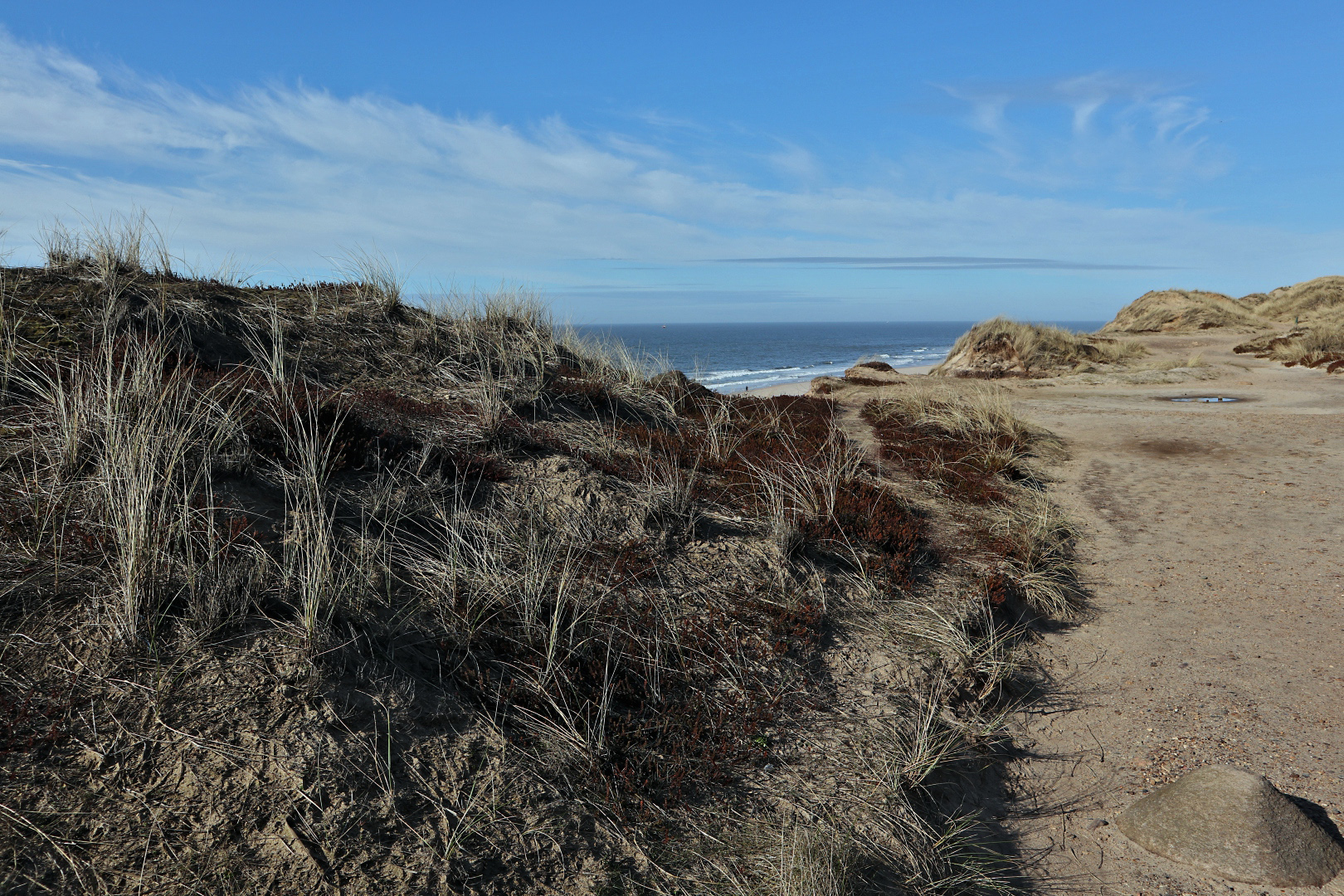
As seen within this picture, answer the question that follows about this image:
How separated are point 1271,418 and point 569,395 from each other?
12546 mm

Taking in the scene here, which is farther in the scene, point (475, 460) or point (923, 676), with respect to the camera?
point (475, 460)

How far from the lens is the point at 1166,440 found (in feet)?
35.6

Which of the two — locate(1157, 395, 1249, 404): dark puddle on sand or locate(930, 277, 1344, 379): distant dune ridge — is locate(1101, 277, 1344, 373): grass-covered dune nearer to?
locate(930, 277, 1344, 379): distant dune ridge

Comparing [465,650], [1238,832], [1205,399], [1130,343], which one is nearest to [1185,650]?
[1238,832]

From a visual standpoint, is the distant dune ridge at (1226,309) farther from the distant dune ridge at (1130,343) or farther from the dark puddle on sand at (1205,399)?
the dark puddle on sand at (1205,399)

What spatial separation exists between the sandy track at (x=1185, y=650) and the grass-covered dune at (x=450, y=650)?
1.21 feet

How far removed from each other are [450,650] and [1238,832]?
3874 millimetres

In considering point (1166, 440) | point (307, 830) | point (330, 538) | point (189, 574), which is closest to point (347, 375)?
point (330, 538)

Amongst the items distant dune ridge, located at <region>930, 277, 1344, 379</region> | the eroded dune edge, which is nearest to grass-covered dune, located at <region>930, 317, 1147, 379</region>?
distant dune ridge, located at <region>930, 277, 1344, 379</region>

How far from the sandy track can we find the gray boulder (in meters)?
0.08

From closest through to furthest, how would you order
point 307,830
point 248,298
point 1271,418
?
point 307,830
point 248,298
point 1271,418

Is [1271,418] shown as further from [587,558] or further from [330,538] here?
[330,538]

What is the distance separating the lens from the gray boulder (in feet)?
10.4

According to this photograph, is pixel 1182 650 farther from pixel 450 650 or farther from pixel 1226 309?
pixel 1226 309
